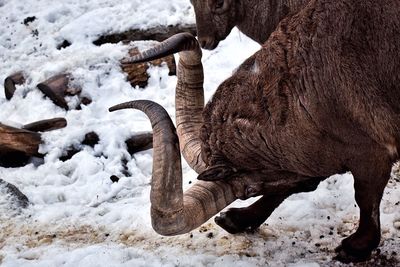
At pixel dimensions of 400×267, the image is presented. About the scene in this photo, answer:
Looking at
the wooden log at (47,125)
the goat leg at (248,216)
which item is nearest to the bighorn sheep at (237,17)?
the goat leg at (248,216)

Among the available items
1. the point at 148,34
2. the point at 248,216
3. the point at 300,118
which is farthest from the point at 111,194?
the point at 148,34

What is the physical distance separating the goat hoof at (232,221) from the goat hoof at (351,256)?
0.97 metres

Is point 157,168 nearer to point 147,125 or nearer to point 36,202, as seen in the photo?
point 36,202

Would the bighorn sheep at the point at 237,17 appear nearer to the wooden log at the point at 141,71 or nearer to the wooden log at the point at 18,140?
the wooden log at the point at 141,71

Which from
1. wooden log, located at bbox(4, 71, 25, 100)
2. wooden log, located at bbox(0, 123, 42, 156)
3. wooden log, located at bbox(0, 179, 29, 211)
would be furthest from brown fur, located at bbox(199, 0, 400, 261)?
wooden log, located at bbox(4, 71, 25, 100)

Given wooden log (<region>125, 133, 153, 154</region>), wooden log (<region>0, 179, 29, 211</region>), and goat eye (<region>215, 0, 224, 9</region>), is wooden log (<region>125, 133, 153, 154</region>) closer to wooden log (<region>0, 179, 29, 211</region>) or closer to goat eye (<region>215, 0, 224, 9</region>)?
wooden log (<region>0, 179, 29, 211</region>)

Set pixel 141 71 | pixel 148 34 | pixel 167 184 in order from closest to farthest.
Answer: pixel 167 184 < pixel 141 71 < pixel 148 34

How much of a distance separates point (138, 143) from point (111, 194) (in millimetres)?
1171

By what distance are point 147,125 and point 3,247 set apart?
9.87ft

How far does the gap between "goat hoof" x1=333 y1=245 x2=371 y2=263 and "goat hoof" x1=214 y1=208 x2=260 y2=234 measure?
0.97 meters

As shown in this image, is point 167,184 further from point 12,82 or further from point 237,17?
point 12,82

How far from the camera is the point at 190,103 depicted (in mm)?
5254

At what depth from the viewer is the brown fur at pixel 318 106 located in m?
4.53

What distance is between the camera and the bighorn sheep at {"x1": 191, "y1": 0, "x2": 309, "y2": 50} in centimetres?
670
